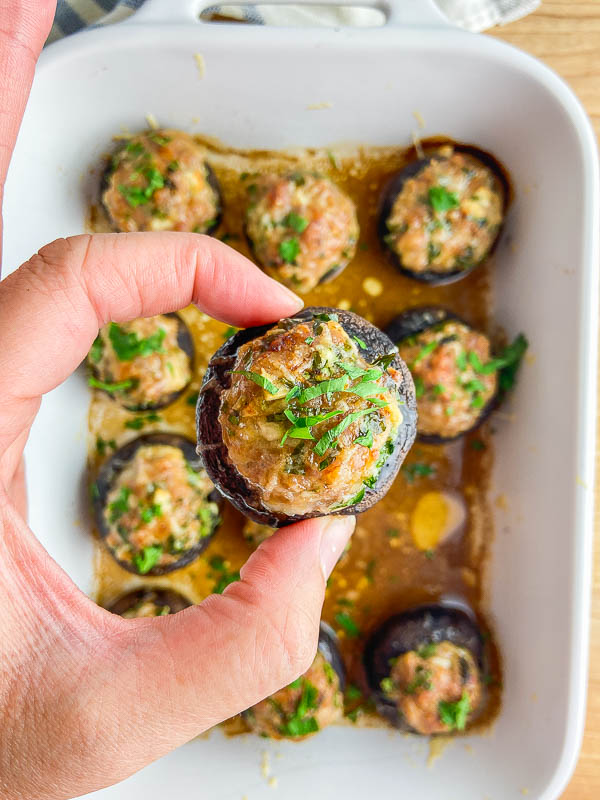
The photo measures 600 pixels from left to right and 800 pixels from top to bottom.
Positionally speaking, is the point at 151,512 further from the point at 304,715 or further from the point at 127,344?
the point at 304,715

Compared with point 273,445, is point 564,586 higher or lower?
lower

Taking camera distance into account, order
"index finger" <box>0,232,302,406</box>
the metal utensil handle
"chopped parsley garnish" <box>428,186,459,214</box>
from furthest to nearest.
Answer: "chopped parsley garnish" <box>428,186,459,214</box> → the metal utensil handle → "index finger" <box>0,232,302,406</box>

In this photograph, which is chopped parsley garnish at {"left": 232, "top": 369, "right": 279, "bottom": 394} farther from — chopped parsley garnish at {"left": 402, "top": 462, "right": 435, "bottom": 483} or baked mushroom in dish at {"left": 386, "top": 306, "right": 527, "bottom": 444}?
chopped parsley garnish at {"left": 402, "top": 462, "right": 435, "bottom": 483}

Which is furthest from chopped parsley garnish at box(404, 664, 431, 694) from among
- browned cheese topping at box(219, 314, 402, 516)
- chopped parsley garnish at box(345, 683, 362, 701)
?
browned cheese topping at box(219, 314, 402, 516)

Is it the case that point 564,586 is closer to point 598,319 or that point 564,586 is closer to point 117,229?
point 598,319

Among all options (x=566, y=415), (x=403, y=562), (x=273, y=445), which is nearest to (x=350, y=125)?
(x=566, y=415)

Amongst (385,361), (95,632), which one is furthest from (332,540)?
→ (95,632)
